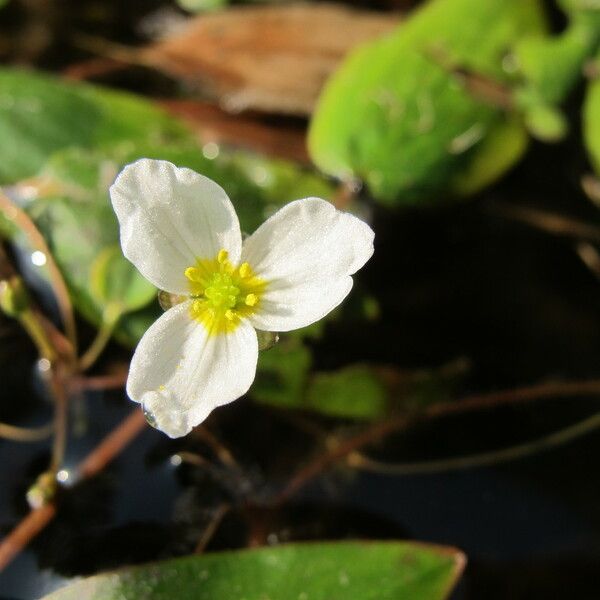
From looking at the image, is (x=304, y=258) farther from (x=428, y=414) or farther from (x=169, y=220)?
(x=428, y=414)

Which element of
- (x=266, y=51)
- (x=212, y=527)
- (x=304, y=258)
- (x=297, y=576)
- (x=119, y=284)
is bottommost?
(x=212, y=527)

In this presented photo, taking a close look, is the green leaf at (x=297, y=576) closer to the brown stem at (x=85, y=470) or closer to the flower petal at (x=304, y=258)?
the brown stem at (x=85, y=470)

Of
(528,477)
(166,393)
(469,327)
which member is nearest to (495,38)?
(469,327)

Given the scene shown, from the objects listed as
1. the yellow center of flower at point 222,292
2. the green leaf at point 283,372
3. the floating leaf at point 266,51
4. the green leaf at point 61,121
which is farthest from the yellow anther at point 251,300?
the floating leaf at point 266,51

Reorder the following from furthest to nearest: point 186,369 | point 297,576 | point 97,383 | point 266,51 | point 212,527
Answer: point 266,51 → point 97,383 → point 212,527 → point 297,576 → point 186,369

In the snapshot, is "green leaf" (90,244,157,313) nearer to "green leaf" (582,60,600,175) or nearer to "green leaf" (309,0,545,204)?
"green leaf" (309,0,545,204)

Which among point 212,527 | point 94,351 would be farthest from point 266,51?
point 212,527

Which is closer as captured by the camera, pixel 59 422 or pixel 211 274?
pixel 211 274
